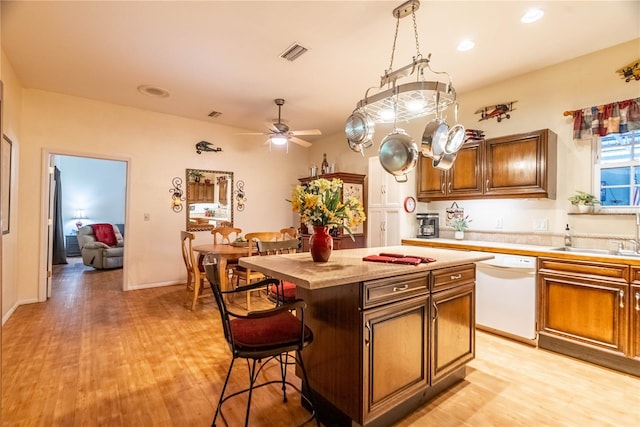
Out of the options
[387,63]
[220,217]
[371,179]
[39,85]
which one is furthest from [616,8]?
[39,85]

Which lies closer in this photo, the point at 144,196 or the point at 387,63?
the point at 387,63

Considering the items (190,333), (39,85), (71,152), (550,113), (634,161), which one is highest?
(39,85)

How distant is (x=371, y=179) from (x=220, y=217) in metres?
2.73

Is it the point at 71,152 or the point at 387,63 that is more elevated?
the point at 387,63

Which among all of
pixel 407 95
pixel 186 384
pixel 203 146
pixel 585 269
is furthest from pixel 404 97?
pixel 203 146

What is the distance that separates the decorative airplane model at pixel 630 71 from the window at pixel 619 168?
485mm

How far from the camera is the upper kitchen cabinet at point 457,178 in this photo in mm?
3615

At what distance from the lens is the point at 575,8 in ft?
7.93

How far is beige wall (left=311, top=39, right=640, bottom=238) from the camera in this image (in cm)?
294

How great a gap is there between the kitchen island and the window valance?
2.02 metres

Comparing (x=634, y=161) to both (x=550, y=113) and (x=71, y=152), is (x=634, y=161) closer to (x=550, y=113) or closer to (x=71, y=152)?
(x=550, y=113)

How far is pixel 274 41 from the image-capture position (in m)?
2.90

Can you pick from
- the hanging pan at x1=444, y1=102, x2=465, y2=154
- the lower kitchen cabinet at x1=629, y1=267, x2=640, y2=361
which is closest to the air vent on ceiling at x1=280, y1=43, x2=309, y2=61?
the hanging pan at x1=444, y1=102, x2=465, y2=154

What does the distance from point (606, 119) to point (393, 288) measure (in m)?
2.80
